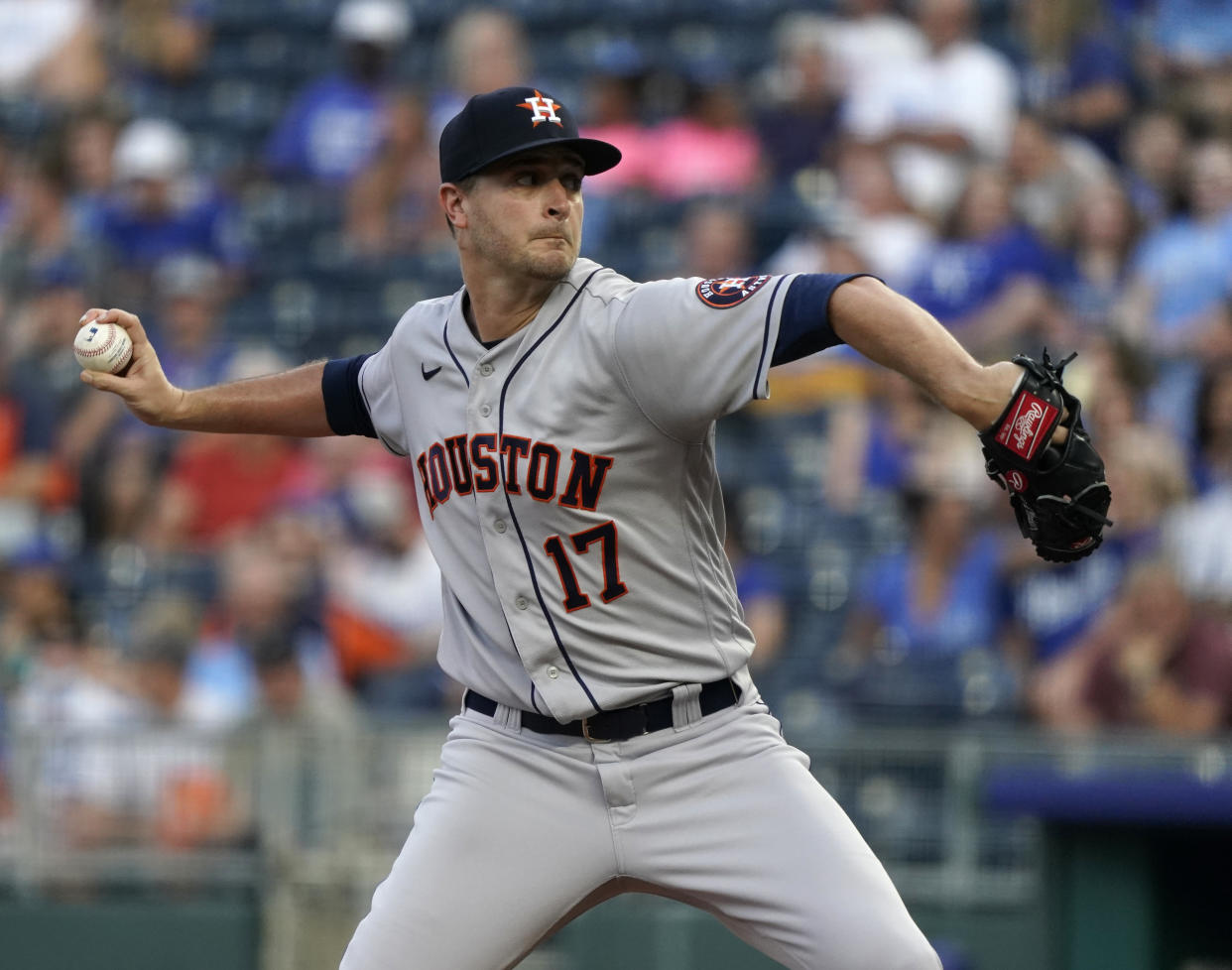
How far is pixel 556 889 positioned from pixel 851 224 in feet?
18.0

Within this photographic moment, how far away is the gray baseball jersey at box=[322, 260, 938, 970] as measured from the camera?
329 cm

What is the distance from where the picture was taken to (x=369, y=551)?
25.8 feet

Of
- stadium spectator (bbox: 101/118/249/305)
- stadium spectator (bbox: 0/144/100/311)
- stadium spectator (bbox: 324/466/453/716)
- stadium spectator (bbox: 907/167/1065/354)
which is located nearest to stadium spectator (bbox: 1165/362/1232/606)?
stadium spectator (bbox: 907/167/1065/354)

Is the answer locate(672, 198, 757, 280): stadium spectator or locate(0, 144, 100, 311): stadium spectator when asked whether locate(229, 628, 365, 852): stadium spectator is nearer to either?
locate(672, 198, 757, 280): stadium spectator

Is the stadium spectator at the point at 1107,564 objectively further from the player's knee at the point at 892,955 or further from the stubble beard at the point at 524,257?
the stubble beard at the point at 524,257

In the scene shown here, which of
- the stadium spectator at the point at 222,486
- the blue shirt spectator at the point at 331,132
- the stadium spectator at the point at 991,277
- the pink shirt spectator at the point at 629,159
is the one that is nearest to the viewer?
the stadium spectator at the point at 991,277

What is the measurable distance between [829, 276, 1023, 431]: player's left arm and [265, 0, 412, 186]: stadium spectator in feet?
25.0

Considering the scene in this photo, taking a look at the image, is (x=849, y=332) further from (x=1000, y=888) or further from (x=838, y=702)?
(x=838, y=702)

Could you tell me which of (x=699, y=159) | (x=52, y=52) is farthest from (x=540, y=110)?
(x=52, y=52)

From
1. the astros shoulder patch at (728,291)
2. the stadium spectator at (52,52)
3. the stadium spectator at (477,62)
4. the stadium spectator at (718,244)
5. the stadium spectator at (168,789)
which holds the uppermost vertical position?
the stadium spectator at (52,52)

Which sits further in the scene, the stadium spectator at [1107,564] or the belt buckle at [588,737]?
the stadium spectator at [1107,564]

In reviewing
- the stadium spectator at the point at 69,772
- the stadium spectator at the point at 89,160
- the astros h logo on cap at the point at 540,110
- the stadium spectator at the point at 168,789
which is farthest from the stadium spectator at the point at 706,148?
the astros h logo on cap at the point at 540,110

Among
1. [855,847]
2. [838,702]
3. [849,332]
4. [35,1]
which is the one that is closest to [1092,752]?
[838,702]

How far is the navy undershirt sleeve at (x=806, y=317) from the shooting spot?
305cm
